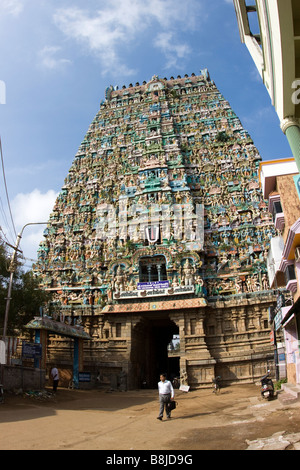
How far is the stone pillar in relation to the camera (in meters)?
6.16

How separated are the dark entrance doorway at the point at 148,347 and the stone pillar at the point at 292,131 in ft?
65.9

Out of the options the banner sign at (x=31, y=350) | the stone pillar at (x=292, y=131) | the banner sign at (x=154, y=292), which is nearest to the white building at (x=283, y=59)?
the stone pillar at (x=292, y=131)

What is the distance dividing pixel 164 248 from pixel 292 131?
21009 mm

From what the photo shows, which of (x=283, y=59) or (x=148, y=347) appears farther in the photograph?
(x=148, y=347)

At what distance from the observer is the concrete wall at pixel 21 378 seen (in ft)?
48.0

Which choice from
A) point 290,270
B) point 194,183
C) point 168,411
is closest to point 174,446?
point 168,411

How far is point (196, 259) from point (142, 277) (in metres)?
4.71

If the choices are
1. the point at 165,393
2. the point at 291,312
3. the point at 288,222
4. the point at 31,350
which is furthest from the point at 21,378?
the point at 288,222

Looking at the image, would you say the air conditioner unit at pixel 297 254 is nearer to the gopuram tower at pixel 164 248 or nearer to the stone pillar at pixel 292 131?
the stone pillar at pixel 292 131

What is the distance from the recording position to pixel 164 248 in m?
27.1

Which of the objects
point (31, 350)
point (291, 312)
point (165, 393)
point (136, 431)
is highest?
point (291, 312)

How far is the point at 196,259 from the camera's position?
26.4 meters

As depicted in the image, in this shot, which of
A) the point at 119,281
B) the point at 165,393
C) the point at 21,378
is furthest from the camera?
the point at 119,281

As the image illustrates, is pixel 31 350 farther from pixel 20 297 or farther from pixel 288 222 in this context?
pixel 288 222
